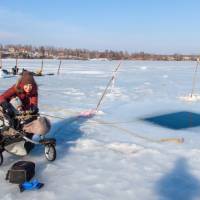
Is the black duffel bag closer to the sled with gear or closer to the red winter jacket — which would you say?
the sled with gear

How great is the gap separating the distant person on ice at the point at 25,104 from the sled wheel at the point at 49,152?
23 cm

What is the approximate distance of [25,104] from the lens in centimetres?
615

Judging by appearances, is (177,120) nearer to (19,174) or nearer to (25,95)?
(25,95)

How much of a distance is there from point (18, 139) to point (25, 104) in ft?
2.73

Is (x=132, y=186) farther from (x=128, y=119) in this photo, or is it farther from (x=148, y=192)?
(x=128, y=119)

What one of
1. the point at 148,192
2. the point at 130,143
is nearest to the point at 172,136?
the point at 130,143

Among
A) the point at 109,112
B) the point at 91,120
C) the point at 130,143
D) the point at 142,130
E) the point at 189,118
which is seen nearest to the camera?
the point at 130,143

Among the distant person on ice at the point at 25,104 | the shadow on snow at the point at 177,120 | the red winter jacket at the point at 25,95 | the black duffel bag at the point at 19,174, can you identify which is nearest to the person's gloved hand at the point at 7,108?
the distant person on ice at the point at 25,104

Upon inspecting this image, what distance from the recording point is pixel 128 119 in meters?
9.63

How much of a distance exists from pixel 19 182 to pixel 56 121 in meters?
4.18

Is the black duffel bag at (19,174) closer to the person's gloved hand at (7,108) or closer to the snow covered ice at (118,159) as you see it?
the snow covered ice at (118,159)

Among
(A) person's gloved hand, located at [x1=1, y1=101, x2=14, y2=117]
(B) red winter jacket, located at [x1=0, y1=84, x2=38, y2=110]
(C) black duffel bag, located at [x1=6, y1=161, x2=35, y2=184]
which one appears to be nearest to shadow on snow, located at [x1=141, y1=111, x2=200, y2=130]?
(B) red winter jacket, located at [x1=0, y1=84, x2=38, y2=110]

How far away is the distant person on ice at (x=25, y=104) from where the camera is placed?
552 cm

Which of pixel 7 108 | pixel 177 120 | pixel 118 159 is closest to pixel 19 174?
pixel 7 108
